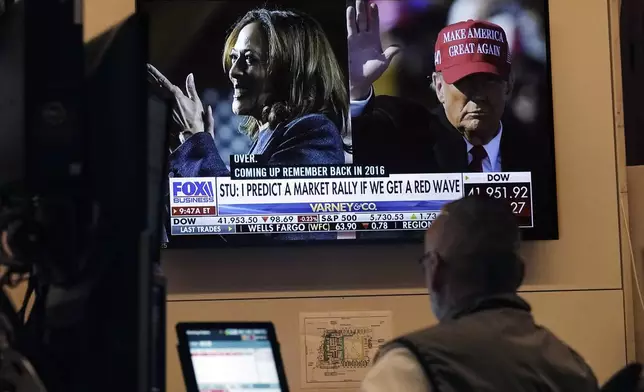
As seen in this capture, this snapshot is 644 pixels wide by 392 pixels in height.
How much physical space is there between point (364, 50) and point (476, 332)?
1.42 metres

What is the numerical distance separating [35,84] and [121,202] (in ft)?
0.55

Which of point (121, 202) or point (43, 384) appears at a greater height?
point (121, 202)

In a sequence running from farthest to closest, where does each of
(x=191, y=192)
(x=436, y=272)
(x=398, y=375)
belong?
(x=191, y=192)
(x=436, y=272)
(x=398, y=375)

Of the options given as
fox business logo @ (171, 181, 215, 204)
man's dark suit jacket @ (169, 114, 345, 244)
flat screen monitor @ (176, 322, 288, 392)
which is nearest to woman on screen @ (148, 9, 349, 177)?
man's dark suit jacket @ (169, 114, 345, 244)

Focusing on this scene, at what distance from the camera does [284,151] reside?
2566 mm

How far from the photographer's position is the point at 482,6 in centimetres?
263

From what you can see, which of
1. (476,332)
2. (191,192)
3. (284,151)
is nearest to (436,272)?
(476,332)

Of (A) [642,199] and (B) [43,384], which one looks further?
(A) [642,199]

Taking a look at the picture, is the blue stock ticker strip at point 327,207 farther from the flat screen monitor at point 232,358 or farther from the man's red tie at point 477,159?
the flat screen monitor at point 232,358

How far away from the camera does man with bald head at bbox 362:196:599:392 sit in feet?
4.54

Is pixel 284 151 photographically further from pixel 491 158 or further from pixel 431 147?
pixel 491 158

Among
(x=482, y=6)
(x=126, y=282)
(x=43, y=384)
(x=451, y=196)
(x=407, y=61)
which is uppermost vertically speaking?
(x=482, y=6)

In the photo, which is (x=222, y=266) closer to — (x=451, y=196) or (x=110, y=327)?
(x=451, y=196)

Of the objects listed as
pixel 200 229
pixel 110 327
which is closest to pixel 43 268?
pixel 110 327
